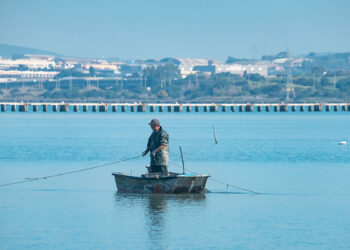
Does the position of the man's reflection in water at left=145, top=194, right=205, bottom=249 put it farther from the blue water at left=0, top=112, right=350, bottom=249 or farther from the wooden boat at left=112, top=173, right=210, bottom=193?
the wooden boat at left=112, top=173, right=210, bottom=193

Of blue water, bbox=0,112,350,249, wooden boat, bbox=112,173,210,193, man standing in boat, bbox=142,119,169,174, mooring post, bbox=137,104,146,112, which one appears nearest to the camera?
blue water, bbox=0,112,350,249

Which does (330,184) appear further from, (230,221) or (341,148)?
(341,148)

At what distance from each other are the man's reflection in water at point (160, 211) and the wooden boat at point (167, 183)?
0.27 metres

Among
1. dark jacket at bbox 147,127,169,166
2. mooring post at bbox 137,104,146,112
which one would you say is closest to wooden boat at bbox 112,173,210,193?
dark jacket at bbox 147,127,169,166

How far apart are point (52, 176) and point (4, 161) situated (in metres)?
11.5

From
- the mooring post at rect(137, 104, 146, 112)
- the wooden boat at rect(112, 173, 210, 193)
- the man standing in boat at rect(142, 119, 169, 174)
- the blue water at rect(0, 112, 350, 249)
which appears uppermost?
the man standing in boat at rect(142, 119, 169, 174)

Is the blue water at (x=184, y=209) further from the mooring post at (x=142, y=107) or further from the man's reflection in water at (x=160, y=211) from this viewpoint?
the mooring post at (x=142, y=107)

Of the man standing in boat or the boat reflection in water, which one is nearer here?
the boat reflection in water

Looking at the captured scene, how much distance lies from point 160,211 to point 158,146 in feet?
10.3

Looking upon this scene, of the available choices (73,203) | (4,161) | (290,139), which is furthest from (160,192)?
(290,139)

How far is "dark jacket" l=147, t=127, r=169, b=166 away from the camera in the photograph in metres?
33.7

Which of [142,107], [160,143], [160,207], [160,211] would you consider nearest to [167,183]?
[160,143]

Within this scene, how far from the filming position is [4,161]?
181 feet

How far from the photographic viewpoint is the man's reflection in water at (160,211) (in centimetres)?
2639
